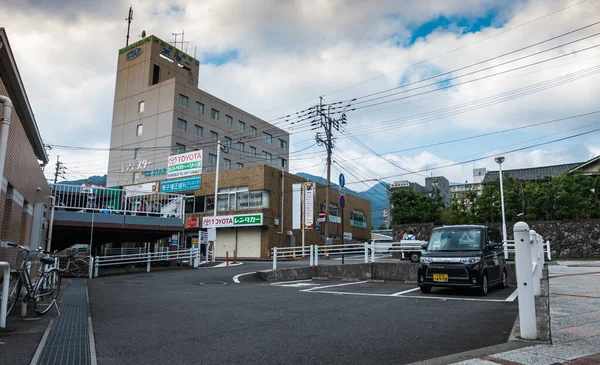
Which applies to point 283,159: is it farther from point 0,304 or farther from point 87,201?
point 0,304

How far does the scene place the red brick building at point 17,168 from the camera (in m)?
7.23

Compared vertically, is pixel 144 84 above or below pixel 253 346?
above

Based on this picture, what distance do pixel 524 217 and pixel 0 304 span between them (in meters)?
32.2

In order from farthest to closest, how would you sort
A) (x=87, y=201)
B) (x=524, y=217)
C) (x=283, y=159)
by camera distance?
(x=283, y=159), (x=524, y=217), (x=87, y=201)

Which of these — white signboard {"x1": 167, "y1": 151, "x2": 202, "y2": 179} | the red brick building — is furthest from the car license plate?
white signboard {"x1": 167, "y1": 151, "x2": 202, "y2": 179}

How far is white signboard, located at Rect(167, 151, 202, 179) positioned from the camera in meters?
37.1

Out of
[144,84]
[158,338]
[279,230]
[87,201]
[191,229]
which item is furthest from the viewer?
[144,84]

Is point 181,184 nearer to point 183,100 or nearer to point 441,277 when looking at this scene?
point 183,100

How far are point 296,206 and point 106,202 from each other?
70.8 ft

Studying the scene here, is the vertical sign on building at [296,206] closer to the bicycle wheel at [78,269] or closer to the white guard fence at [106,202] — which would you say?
the white guard fence at [106,202]

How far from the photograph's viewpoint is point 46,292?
7414mm

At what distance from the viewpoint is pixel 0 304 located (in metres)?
5.86

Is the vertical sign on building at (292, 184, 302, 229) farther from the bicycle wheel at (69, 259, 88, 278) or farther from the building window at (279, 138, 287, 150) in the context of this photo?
the building window at (279, 138, 287, 150)

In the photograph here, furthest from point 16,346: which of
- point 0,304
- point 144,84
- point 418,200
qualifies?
point 144,84
